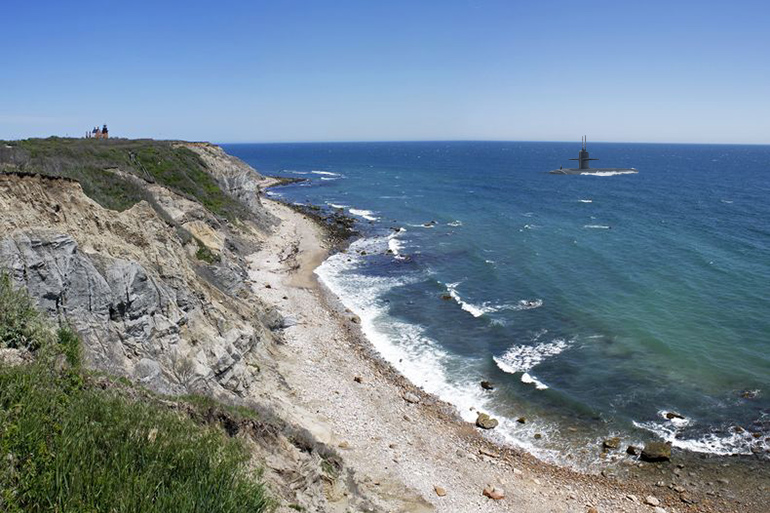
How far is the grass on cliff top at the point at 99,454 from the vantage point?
348 inches

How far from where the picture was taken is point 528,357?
34.6m

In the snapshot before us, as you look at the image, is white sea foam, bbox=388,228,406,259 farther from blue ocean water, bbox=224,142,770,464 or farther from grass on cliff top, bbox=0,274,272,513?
grass on cliff top, bbox=0,274,272,513

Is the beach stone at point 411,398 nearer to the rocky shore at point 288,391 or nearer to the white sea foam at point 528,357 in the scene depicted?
the rocky shore at point 288,391

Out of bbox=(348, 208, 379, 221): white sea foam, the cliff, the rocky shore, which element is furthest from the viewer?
bbox=(348, 208, 379, 221): white sea foam

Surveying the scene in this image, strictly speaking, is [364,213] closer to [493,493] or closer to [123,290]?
[123,290]

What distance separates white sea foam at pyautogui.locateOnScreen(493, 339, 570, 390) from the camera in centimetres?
3209

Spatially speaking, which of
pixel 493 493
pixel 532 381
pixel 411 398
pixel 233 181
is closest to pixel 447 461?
pixel 493 493

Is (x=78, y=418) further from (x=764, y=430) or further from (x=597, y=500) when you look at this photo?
(x=764, y=430)

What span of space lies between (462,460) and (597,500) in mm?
6083

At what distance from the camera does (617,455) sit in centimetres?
2491

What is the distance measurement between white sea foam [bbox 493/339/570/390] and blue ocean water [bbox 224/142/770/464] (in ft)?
0.44

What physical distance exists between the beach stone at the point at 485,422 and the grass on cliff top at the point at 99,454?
16.6m

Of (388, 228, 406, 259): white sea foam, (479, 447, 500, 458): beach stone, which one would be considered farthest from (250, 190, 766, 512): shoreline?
(388, 228, 406, 259): white sea foam

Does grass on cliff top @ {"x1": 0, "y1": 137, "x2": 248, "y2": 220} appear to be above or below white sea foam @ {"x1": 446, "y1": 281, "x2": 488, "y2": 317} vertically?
above
